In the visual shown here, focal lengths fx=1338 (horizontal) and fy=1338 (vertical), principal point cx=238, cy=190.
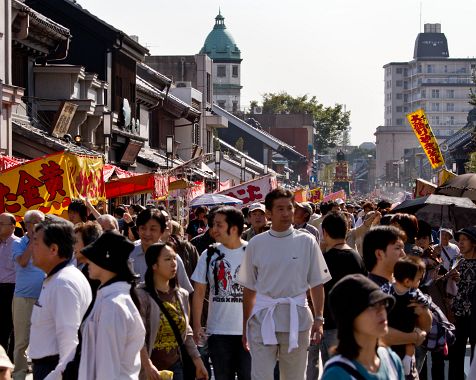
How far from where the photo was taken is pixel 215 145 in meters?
77.3

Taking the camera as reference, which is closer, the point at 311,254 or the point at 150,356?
the point at 150,356

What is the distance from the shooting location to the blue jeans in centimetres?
1058

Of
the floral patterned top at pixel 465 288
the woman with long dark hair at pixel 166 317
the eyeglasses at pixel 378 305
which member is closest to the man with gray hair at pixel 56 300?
the woman with long dark hair at pixel 166 317

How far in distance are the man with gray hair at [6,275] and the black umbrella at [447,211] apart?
5.79m

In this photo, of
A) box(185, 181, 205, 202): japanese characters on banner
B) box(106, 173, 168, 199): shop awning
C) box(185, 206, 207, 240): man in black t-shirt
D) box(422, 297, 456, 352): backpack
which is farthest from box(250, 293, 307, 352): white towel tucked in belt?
box(185, 181, 205, 202): japanese characters on banner

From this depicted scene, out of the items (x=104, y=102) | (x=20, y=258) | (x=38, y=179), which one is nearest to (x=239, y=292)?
(x=20, y=258)

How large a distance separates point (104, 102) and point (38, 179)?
2434cm

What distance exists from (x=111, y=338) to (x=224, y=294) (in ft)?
11.4

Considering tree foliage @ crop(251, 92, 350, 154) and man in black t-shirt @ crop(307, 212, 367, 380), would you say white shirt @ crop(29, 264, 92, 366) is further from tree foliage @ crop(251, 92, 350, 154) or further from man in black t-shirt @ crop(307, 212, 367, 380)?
tree foliage @ crop(251, 92, 350, 154)

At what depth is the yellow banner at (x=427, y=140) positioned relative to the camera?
35.7 metres

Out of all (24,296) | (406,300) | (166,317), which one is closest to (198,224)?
(24,296)

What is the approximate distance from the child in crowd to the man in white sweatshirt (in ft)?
4.03

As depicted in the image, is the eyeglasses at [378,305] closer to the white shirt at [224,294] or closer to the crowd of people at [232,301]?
the crowd of people at [232,301]

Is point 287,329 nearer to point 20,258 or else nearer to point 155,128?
point 20,258
